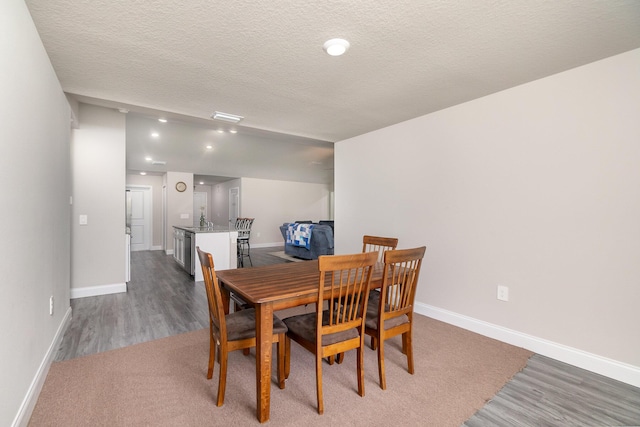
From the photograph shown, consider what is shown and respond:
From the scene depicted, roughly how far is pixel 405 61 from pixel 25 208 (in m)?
2.59

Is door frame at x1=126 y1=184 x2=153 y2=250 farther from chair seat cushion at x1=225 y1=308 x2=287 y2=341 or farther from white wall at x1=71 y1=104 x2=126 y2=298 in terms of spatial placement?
chair seat cushion at x1=225 y1=308 x2=287 y2=341

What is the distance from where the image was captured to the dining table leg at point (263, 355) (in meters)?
1.59

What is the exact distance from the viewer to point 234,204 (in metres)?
9.27

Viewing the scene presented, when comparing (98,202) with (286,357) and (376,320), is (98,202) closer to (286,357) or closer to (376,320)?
(286,357)

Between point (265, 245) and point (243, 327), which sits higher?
point (243, 327)

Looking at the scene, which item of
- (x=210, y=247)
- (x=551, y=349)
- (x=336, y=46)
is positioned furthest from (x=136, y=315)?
(x=551, y=349)

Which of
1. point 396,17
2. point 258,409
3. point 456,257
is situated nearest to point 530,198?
point 456,257

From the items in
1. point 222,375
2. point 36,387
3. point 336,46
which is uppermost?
point 336,46

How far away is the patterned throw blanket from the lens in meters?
6.74

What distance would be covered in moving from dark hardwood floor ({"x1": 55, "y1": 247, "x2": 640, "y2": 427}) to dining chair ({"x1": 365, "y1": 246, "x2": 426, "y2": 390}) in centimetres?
60

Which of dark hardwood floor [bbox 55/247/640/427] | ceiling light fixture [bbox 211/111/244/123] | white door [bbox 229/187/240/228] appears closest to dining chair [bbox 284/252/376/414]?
dark hardwood floor [bbox 55/247/640/427]

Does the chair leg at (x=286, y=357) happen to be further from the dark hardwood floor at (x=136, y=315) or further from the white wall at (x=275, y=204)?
the white wall at (x=275, y=204)

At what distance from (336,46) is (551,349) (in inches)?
114

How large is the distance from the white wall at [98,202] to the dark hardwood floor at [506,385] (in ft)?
0.97
